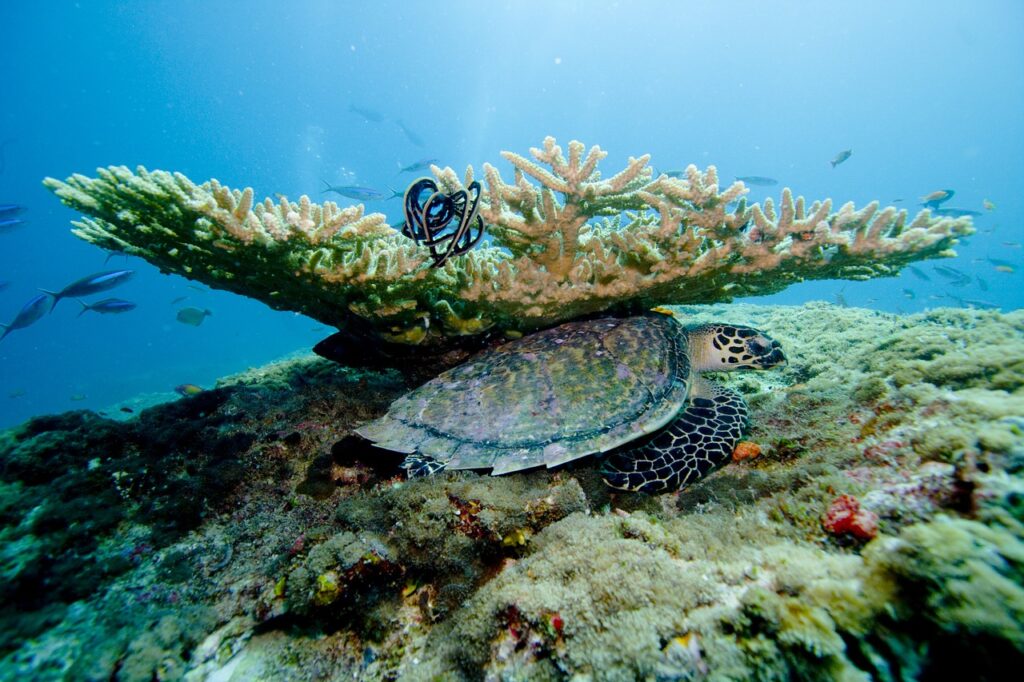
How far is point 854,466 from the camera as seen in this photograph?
2082 millimetres

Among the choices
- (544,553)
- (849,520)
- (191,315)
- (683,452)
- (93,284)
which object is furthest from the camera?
(191,315)

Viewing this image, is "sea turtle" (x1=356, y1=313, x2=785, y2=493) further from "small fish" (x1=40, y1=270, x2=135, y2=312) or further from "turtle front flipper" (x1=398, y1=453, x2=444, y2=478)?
"small fish" (x1=40, y1=270, x2=135, y2=312)

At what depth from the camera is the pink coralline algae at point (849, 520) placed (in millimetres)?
1617

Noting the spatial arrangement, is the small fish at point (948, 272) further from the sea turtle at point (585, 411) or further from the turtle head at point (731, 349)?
the sea turtle at point (585, 411)

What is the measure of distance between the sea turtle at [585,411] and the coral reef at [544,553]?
188mm

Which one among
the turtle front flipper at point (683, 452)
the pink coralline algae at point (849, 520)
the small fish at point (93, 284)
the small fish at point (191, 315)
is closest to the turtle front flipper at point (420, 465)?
the turtle front flipper at point (683, 452)

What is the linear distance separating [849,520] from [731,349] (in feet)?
8.06

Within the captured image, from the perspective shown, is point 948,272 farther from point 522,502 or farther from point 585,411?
point 522,502

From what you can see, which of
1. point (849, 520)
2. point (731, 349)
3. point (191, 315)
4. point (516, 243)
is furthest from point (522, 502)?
point (191, 315)

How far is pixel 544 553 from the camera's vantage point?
196 centimetres

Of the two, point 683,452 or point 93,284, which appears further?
point 93,284

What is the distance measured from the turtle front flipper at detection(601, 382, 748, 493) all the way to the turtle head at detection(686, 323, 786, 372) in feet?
2.12

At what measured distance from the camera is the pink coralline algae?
162 cm

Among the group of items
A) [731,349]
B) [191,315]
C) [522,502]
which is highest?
[191,315]
